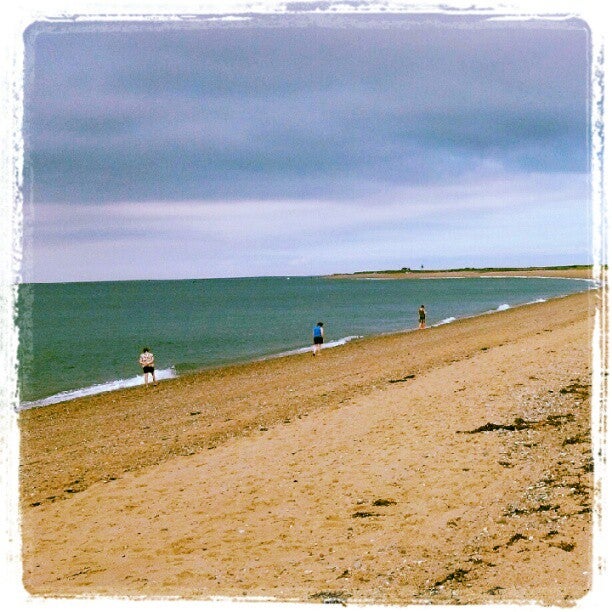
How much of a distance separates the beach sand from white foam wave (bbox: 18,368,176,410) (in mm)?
4308

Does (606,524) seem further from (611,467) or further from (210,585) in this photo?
(210,585)

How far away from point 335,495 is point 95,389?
19117 mm

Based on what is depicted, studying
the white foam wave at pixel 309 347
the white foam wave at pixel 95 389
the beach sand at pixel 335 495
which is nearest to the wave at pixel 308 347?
the white foam wave at pixel 309 347

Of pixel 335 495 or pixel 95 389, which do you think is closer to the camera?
pixel 335 495

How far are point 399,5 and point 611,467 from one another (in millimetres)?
5680

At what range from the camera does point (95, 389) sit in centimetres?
2475

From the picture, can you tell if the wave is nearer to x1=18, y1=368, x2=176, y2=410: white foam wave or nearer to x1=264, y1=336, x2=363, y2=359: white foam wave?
x1=264, y1=336, x2=363, y2=359: white foam wave

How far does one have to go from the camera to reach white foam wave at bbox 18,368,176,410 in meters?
21.9

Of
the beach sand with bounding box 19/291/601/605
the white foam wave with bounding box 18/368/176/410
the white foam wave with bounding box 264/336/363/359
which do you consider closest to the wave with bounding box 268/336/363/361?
the white foam wave with bounding box 264/336/363/359

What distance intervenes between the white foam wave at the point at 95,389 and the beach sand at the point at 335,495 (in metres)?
4.31

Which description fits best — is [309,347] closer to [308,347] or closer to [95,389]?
[308,347]

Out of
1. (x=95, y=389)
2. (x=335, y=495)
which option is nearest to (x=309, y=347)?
(x=95, y=389)

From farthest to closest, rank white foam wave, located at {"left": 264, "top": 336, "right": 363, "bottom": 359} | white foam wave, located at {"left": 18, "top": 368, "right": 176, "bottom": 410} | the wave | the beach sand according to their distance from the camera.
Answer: white foam wave, located at {"left": 264, "top": 336, "right": 363, "bottom": 359} < the wave < white foam wave, located at {"left": 18, "top": 368, "right": 176, "bottom": 410} < the beach sand

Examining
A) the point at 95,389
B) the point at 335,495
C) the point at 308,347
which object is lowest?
the point at 95,389
